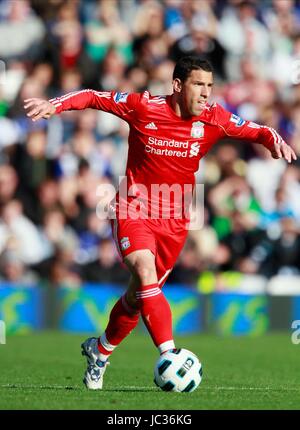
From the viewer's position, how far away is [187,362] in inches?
343

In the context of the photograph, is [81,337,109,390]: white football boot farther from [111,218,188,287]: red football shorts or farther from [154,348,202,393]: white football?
[154,348,202,393]: white football

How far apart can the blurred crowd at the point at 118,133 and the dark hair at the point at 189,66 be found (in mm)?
8002

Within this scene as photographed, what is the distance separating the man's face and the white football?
216cm

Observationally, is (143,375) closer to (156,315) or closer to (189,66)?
(156,315)

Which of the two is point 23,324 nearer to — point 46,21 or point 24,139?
point 24,139

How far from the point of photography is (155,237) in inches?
378

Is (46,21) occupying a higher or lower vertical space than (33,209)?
higher

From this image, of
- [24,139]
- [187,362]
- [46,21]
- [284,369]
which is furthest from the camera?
[46,21]

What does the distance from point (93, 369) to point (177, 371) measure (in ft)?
4.41

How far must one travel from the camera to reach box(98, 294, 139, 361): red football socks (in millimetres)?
9727

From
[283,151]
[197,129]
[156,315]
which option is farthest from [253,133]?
[156,315]

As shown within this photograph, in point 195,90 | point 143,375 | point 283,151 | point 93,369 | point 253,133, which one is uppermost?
point 195,90

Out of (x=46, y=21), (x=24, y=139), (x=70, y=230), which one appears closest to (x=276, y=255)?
(x=70, y=230)
